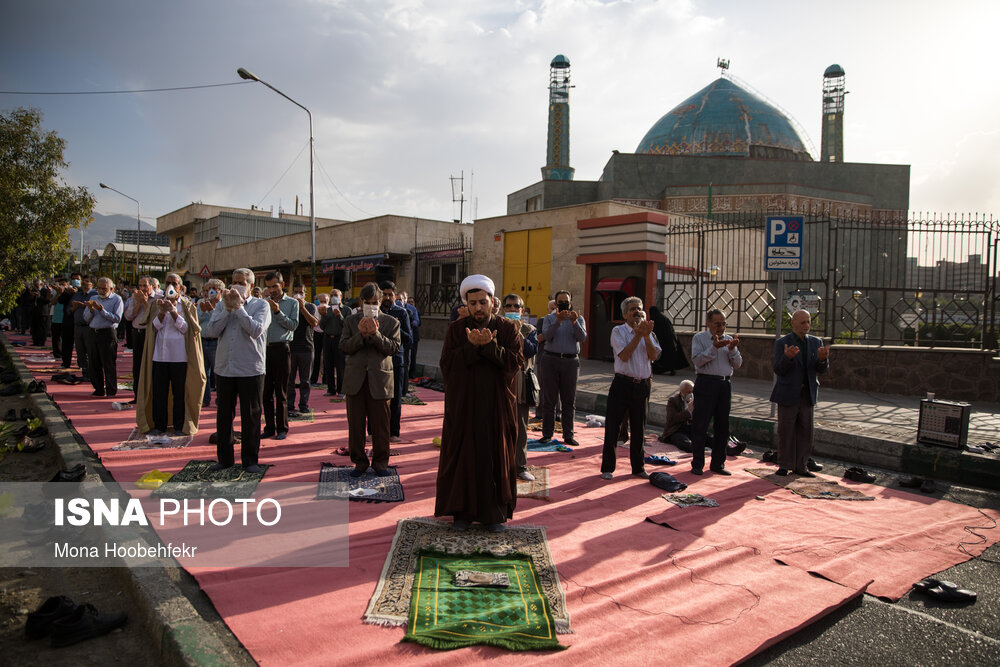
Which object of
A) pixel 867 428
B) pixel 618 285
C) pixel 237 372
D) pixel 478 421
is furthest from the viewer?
pixel 618 285

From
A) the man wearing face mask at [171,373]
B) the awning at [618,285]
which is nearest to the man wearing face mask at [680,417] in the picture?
the man wearing face mask at [171,373]

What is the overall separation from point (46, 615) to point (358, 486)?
2537mm

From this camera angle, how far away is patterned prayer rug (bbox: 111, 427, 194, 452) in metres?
6.35

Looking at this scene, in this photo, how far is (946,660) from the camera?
301 cm

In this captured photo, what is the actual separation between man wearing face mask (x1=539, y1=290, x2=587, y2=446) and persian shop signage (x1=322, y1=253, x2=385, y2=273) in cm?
1714

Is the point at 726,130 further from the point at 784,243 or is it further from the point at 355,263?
the point at 784,243

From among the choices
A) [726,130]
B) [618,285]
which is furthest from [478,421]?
[726,130]

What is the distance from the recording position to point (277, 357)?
7027 mm

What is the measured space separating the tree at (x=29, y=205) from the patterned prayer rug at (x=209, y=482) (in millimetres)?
5174

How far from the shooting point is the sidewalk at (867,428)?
21.6 ft

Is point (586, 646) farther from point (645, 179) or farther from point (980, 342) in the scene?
point (645, 179)

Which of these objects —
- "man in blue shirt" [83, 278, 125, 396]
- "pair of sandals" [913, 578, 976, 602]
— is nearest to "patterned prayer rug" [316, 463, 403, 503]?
"pair of sandals" [913, 578, 976, 602]

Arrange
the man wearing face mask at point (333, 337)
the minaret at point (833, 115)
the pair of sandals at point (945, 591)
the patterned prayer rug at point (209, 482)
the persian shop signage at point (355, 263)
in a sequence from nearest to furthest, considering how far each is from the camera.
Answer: the pair of sandals at point (945, 591), the patterned prayer rug at point (209, 482), the man wearing face mask at point (333, 337), the persian shop signage at point (355, 263), the minaret at point (833, 115)

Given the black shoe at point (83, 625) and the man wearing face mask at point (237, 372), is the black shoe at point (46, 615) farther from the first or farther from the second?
the man wearing face mask at point (237, 372)
